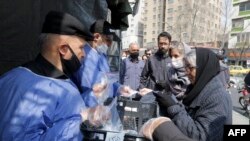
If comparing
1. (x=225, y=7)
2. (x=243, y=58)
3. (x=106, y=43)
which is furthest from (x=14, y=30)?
(x=243, y=58)

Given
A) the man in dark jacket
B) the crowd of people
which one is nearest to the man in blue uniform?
the crowd of people

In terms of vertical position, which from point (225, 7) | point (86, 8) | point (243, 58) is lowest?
point (243, 58)

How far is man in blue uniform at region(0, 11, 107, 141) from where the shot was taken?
184 cm

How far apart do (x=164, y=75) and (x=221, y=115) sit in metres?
3.60

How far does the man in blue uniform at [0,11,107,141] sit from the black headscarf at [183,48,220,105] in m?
0.89

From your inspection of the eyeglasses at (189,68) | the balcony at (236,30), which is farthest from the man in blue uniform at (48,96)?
the balcony at (236,30)

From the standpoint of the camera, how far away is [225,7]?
38344mm

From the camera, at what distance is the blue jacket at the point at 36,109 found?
6.01ft

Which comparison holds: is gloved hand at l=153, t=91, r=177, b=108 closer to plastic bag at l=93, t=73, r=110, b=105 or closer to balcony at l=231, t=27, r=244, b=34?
plastic bag at l=93, t=73, r=110, b=105

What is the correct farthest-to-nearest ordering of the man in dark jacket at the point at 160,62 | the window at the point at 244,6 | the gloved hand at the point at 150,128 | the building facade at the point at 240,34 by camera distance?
the window at the point at 244,6 → the building facade at the point at 240,34 → the man in dark jacket at the point at 160,62 → the gloved hand at the point at 150,128

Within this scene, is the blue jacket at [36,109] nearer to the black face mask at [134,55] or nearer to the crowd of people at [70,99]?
the crowd of people at [70,99]

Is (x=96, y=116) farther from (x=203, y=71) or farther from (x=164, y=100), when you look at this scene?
(x=203, y=71)

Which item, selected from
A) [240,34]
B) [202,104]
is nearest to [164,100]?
[202,104]

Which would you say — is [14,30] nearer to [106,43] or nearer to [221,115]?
[106,43]
